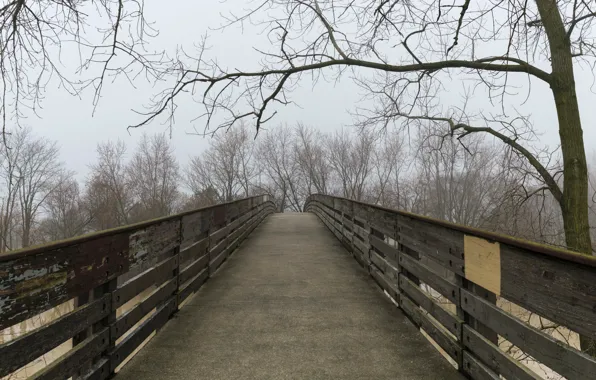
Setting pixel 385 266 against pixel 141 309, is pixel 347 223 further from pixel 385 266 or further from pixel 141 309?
pixel 141 309

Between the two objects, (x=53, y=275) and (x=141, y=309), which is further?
(x=141, y=309)

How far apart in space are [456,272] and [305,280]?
2.91m

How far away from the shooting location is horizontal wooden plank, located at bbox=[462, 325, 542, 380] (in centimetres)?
201

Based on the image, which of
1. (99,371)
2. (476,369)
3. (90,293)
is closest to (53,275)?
(90,293)

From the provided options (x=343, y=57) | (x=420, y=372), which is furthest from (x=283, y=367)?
(x=343, y=57)

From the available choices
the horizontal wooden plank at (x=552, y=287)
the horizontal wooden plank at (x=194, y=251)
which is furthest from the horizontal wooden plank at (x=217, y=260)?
the horizontal wooden plank at (x=552, y=287)

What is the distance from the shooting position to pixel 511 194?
8125mm

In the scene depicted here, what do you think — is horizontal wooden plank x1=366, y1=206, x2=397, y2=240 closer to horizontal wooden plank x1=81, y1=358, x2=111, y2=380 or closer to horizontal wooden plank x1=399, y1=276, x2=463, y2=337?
horizontal wooden plank x1=399, y1=276, x2=463, y2=337

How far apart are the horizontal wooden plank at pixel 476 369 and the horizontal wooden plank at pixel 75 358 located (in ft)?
8.30

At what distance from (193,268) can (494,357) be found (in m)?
3.52

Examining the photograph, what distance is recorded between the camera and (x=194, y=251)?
4.67 meters

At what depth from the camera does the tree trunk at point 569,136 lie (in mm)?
6449

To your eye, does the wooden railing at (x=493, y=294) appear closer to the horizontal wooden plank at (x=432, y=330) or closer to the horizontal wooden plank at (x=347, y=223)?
the horizontal wooden plank at (x=432, y=330)

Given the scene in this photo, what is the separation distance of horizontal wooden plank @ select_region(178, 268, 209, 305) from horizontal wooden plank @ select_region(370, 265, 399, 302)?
245 cm
